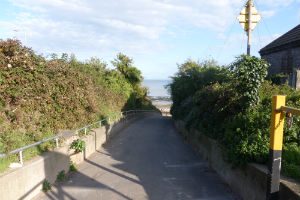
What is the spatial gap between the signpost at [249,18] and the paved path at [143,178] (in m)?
4.27

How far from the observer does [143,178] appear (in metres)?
11.6

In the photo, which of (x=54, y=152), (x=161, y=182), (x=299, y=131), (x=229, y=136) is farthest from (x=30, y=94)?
(x=299, y=131)

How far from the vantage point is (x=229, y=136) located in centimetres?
1025

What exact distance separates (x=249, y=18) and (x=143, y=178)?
5.82m

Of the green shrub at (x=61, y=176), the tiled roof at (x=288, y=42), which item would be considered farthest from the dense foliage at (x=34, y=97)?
the tiled roof at (x=288, y=42)

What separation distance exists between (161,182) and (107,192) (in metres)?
1.66

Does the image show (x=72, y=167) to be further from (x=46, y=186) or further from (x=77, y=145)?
(x=46, y=186)

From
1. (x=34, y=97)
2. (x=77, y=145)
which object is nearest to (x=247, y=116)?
(x=77, y=145)

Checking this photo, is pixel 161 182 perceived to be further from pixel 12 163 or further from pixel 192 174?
pixel 12 163

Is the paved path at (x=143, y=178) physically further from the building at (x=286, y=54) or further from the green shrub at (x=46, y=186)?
the building at (x=286, y=54)

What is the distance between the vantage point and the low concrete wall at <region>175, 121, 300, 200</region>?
674cm

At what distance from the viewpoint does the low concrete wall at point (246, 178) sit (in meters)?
6.74

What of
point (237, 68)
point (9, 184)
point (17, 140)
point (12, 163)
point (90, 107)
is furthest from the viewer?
point (90, 107)

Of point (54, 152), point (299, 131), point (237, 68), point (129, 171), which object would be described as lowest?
point (129, 171)
